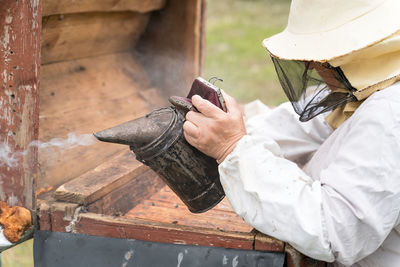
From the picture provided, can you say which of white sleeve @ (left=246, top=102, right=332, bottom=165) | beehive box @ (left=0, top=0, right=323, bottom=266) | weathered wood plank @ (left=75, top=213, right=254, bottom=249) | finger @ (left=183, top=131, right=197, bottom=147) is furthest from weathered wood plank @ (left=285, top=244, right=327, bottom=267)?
white sleeve @ (left=246, top=102, right=332, bottom=165)

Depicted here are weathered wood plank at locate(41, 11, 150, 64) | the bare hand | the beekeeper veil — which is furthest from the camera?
weathered wood plank at locate(41, 11, 150, 64)

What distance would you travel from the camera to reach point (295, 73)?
171 cm

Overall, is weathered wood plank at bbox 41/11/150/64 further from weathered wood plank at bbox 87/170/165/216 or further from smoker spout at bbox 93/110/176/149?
smoker spout at bbox 93/110/176/149

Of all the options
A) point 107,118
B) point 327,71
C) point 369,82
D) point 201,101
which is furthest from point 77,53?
point 369,82

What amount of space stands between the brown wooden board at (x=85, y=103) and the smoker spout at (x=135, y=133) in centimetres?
67

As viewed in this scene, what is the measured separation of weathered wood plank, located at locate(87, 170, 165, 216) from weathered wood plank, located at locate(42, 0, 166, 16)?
0.89 metres

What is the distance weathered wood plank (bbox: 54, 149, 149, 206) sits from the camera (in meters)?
1.74

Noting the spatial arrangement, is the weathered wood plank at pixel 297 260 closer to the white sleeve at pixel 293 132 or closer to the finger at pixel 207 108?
the finger at pixel 207 108

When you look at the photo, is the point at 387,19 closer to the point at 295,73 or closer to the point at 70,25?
the point at 295,73

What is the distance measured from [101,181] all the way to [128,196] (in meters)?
0.21

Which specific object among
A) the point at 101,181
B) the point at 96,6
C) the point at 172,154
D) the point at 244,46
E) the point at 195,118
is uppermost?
the point at 96,6

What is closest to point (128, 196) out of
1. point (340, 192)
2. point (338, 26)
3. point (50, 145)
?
point (50, 145)

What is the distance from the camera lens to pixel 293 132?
2.22m

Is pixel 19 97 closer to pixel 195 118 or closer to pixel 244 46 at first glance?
pixel 195 118
